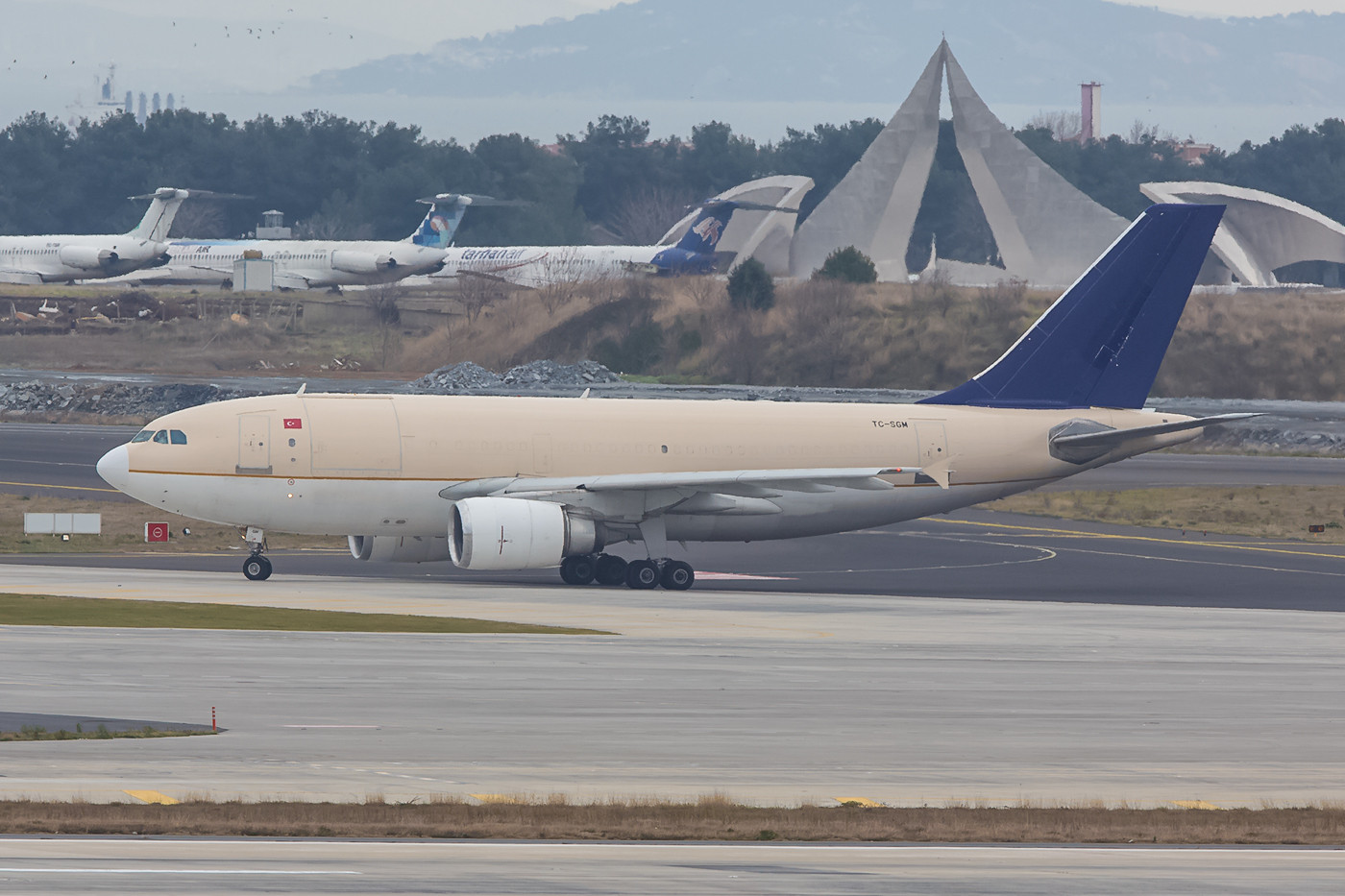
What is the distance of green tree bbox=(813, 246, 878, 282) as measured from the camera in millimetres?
127312

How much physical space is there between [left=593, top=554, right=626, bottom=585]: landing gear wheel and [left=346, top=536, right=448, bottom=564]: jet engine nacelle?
3.87 metres

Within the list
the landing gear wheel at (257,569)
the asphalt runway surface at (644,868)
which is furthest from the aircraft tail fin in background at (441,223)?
the asphalt runway surface at (644,868)

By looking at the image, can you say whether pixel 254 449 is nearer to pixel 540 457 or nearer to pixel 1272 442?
pixel 540 457

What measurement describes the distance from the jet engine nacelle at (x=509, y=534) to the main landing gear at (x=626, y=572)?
68.7 inches

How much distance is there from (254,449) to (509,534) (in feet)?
21.3

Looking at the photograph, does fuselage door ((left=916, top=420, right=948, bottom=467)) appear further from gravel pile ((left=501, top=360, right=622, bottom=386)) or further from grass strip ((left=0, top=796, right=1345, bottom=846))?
gravel pile ((left=501, top=360, right=622, bottom=386))

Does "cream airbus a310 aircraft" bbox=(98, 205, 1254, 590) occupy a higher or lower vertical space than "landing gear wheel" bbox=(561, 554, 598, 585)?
higher

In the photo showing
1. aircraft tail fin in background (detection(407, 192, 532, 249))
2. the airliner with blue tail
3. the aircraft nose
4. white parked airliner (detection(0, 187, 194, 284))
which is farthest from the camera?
aircraft tail fin in background (detection(407, 192, 532, 249))

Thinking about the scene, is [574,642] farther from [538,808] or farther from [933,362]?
[933,362]

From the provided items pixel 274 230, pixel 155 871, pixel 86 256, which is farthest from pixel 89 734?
pixel 274 230

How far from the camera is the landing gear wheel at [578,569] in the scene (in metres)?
43.2

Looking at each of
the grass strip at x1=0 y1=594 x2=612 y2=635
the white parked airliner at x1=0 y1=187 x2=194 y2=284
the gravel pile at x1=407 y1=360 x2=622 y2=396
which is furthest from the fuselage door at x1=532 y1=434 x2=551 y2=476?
the white parked airliner at x1=0 y1=187 x2=194 y2=284

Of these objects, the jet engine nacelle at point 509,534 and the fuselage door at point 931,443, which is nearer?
the jet engine nacelle at point 509,534

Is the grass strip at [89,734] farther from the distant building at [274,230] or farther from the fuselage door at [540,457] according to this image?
the distant building at [274,230]
